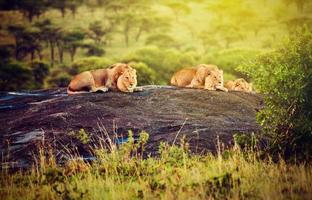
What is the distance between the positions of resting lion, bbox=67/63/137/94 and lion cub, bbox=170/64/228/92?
6.23 ft

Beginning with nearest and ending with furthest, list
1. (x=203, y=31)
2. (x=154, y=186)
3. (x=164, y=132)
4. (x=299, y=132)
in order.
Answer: (x=154, y=186) → (x=299, y=132) → (x=164, y=132) → (x=203, y=31)

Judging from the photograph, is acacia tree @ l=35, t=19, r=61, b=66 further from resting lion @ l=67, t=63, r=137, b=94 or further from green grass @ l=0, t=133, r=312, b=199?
green grass @ l=0, t=133, r=312, b=199

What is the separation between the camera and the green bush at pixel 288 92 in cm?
825

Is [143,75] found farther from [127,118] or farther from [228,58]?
[127,118]

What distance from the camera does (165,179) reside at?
689 cm

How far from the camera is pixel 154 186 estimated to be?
22.0 ft

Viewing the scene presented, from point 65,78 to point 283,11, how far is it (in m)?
15.3

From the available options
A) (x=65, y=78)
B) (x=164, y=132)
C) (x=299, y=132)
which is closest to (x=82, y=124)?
(x=164, y=132)

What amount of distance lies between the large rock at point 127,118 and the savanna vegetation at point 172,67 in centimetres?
56

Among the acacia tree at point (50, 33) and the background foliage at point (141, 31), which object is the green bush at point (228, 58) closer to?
the background foliage at point (141, 31)

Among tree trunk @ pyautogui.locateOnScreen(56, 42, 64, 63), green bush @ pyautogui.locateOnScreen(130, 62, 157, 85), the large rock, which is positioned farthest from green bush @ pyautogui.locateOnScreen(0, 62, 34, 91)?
the large rock

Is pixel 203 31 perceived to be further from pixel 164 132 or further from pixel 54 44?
pixel 164 132

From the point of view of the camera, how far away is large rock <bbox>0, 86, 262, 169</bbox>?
9.59 metres

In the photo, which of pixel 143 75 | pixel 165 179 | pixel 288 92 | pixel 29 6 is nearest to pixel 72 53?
pixel 29 6
